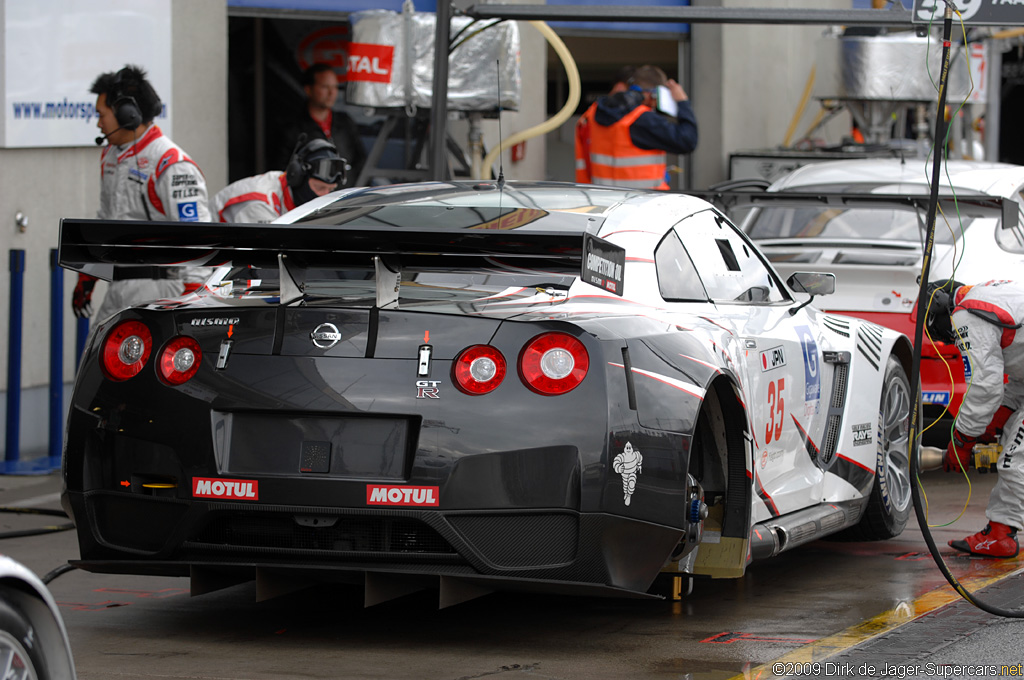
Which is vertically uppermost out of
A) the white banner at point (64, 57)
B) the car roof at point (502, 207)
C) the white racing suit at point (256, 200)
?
the white banner at point (64, 57)

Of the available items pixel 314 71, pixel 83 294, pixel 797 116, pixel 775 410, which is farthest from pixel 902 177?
pixel 797 116

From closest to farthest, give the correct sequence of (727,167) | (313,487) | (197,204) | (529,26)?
1. (313,487)
2. (197,204)
3. (529,26)
4. (727,167)

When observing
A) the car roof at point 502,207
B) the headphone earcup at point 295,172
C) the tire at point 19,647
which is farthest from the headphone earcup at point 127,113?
the tire at point 19,647

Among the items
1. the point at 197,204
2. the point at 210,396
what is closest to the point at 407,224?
the point at 210,396

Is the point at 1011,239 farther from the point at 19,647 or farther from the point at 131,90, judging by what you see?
the point at 19,647

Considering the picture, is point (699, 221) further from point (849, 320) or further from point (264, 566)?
point (264, 566)

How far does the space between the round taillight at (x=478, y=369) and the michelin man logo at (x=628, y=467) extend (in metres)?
0.41

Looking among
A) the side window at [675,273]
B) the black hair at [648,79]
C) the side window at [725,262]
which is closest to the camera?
the side window at [675,273]

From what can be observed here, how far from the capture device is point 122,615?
5.22 m

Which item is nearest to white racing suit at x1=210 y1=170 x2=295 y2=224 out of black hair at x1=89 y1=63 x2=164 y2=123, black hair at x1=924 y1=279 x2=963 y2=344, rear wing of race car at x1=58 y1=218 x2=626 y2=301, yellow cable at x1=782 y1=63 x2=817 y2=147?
black hair at x1=89 y1=63 x2=164 y2=123

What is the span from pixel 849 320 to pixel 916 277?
1553 millimetres

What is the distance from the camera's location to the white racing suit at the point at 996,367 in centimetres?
602

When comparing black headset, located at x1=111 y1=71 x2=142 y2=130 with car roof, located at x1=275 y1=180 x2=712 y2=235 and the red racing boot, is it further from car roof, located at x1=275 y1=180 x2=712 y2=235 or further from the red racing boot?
the red racing boot

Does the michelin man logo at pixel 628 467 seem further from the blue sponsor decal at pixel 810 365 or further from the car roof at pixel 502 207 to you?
the blue sponsor decal at pixel 810 365
